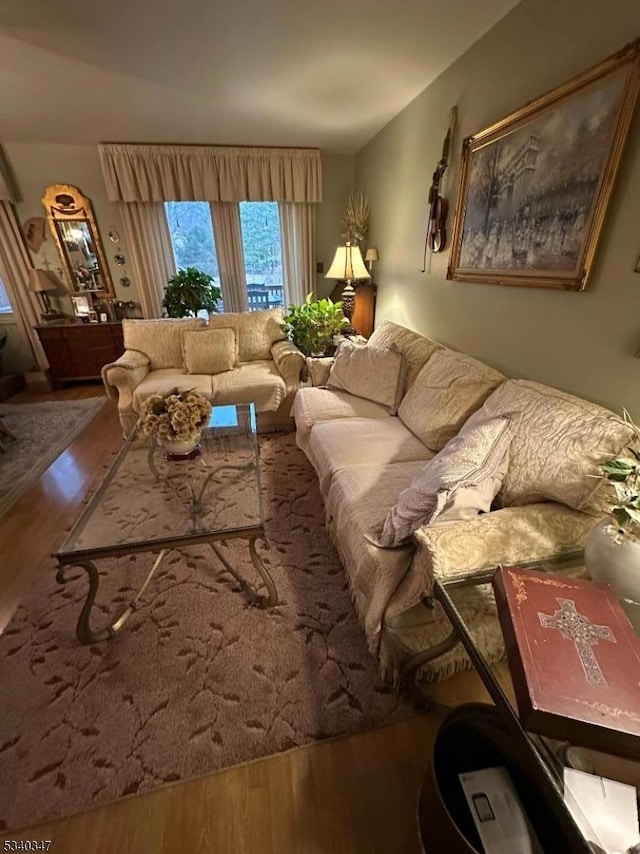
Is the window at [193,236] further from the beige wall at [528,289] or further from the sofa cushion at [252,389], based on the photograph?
the beige wall at [528,289]

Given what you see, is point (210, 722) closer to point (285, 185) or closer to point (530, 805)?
point (530, 805)

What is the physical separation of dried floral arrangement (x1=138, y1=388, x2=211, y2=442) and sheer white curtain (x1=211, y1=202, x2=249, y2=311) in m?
3.02

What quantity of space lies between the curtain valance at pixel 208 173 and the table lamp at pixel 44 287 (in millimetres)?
1161

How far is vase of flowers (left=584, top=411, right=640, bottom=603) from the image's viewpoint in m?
0.83

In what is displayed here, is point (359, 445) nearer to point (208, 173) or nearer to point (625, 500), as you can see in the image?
point (625, 500)

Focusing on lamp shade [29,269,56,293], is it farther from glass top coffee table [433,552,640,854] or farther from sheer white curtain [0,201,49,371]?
glass top coffee table [433,552,640,854]

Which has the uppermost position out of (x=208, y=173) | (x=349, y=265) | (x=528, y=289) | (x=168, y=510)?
(x=208, y=173)

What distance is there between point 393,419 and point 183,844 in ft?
6.14

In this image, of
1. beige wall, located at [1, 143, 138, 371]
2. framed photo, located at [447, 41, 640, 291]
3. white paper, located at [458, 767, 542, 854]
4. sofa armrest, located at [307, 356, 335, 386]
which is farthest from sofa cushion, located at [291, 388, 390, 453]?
beige wall, located at [1, 143, 138, 371]

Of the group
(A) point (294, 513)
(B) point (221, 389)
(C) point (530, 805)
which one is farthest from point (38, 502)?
(C) point (530, 805)

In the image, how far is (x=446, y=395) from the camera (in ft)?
5.94

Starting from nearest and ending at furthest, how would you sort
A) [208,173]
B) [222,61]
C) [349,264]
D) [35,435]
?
[222,61], [35,435], [349,264], [208,173]

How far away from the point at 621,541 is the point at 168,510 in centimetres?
155

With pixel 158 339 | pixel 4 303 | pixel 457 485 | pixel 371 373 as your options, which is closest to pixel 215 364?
pixel 158 339
